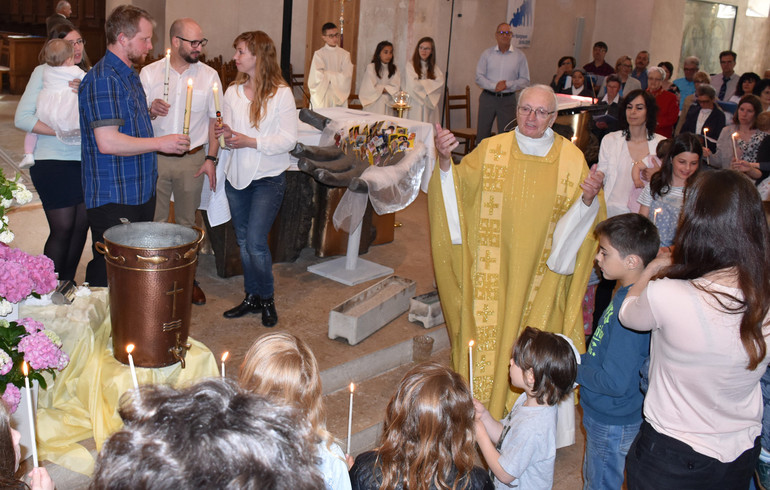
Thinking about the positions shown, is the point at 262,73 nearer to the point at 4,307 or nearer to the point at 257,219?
the point at 257,219

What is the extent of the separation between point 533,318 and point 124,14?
2319mm

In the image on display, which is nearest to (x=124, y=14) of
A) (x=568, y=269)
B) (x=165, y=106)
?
(x=165, y=106)

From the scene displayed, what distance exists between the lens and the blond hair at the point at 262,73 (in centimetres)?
401

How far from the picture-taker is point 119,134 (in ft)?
10.9

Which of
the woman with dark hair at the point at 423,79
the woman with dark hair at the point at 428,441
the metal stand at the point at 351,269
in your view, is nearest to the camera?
the woman with dark hair at the point at 428,441

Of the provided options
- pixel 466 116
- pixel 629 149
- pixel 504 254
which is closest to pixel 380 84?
pixel 466 116

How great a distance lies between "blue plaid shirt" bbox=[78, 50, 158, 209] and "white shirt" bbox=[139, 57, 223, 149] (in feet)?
2.30

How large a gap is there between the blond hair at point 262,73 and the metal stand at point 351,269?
1.31 metres

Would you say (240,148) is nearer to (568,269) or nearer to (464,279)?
(464,279)

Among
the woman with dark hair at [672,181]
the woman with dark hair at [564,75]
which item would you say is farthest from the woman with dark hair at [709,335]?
the woman with dark hair at [564,75]

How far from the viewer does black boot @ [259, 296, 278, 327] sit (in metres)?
4.33

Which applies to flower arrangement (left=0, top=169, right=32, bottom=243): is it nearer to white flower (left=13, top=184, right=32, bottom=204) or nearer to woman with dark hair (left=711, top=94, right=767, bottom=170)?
white flower (left=13, top=184, right=32, bottom=204)

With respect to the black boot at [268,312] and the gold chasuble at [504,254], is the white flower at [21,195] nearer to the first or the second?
the black boot at [268,312]

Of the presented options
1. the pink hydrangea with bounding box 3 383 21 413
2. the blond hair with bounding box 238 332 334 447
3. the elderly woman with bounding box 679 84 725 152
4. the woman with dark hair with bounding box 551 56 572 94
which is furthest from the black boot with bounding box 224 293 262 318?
the woman with dark hair with bounding box 551 56 572 94
